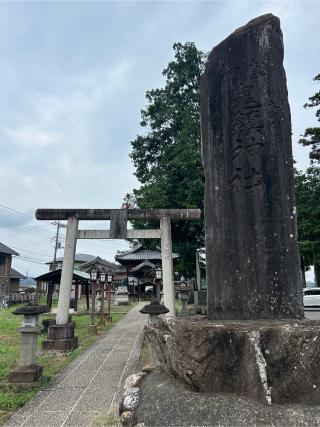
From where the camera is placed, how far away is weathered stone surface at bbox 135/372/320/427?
2375 millimetres

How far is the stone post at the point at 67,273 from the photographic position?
30.1ft

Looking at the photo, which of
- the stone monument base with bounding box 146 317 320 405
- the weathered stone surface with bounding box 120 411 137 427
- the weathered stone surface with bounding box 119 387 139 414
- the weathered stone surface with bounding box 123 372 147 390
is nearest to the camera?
the stone monument base with bounding box 146 317 320 405

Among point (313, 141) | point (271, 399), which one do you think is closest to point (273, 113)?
point (271, 399)

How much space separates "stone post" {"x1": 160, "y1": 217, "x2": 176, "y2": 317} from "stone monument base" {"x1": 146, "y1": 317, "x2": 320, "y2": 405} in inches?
247

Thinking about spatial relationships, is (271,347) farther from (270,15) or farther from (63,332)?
(63,332)

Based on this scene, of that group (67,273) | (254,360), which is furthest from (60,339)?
(254,360)

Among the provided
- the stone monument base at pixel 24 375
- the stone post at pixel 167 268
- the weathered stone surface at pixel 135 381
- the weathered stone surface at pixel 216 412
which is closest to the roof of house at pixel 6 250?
the stone post at pixel 167 268

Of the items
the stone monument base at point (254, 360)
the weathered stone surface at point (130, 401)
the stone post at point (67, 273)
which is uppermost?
the stone post at point (67, 273)

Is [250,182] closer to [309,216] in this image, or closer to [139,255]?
[309,216]

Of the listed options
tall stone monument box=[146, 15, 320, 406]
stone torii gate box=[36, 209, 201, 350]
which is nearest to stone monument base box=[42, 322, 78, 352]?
stone torii gate box=[36, 209, 201, 350]

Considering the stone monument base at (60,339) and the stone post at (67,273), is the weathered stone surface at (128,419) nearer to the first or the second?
the stone monument base at (60,339)

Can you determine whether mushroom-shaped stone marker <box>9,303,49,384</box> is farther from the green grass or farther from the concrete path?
the concrete path

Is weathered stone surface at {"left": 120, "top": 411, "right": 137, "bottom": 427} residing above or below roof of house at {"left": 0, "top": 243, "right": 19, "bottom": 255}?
below

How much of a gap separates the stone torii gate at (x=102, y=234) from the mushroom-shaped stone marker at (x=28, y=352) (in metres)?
2.89
